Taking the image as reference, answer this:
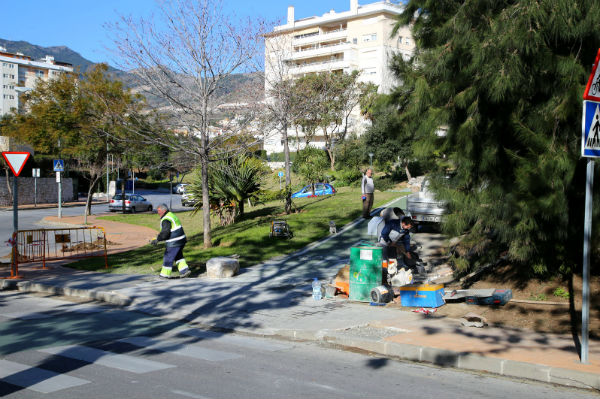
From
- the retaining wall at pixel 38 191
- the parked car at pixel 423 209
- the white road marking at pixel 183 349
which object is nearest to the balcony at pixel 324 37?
the retaining wall at pixel 38 191

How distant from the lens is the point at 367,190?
17.1m

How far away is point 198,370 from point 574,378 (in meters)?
4.11

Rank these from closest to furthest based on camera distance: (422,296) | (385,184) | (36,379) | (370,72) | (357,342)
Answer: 1. (36,379)
2. (357,342)
3. (422,296)
4. (385,184)
5. (370,72)

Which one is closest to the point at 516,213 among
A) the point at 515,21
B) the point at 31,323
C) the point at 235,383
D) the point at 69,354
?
the point at 515,21

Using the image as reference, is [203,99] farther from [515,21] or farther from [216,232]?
[515,21]

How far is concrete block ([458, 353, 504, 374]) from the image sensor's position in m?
6.34

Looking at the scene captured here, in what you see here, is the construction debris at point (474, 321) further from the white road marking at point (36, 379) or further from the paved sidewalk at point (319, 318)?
the white road marking at point (36, 379)

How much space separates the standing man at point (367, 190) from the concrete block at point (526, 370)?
1063 centimetres

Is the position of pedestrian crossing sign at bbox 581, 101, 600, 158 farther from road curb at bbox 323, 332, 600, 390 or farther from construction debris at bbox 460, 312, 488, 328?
construction debris at bbox 460, 312, 488, 328

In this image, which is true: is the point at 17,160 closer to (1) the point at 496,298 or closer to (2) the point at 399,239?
(2) the point at 399,239

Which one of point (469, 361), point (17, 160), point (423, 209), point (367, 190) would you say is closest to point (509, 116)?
point (469, 361)

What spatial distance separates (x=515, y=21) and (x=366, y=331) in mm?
4978

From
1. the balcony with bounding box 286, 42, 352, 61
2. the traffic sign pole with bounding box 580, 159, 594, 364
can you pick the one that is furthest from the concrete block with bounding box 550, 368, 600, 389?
the balcony with bounding box 286, 42, 352, 61

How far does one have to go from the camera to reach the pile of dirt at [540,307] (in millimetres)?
7848
